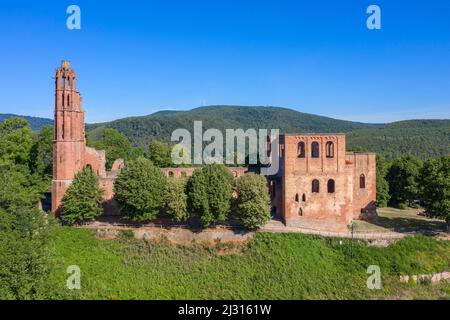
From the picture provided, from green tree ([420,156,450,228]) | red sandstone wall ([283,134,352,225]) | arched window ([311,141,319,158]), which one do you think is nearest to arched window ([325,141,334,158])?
red sandstone wall ([283,134,352,225])

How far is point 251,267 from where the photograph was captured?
1244 inches

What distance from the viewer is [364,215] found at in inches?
1620

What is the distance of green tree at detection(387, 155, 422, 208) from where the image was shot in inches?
1989

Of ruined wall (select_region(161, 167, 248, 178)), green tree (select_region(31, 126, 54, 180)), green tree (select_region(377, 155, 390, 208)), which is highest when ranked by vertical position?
green tree (select_region(31, 126, 54, 180))

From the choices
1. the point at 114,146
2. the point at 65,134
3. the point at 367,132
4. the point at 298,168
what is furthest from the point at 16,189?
the point at 367,132

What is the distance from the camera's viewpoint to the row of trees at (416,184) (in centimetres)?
3588

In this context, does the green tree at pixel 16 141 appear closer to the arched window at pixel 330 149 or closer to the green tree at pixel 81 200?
the green tree at pixel 81 200

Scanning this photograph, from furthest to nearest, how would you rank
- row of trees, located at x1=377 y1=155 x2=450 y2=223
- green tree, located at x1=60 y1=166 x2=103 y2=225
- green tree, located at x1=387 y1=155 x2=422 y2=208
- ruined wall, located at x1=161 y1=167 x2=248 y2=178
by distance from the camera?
green tree, located at x1=387 y1=155 x2=422 y2=208 < ruined wall, located at x1=161 y1=167 x2=248 y2=178 < row of trees, located at x1=377 y1=155 x2=450 y2=223 < green tree, located at x1=60 y1=166 x2=103 y2=225

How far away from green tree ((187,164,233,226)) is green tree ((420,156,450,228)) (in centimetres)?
1946

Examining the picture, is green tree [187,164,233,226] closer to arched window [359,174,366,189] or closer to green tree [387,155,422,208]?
arched window [359,174,366,189]

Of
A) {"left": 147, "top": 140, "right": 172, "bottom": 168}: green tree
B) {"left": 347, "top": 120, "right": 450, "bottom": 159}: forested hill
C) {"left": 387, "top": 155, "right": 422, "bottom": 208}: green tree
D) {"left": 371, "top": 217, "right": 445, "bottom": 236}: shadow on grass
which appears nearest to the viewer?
{"left": 371, "top": 217, "right": 445, "bottom": 236}: shadow on grass

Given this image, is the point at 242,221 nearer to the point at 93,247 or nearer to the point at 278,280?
the point at 278,280

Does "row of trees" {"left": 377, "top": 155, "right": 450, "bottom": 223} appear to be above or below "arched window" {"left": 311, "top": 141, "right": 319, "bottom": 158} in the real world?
below

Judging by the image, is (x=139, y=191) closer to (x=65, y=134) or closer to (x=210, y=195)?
(x=210, y=195)
